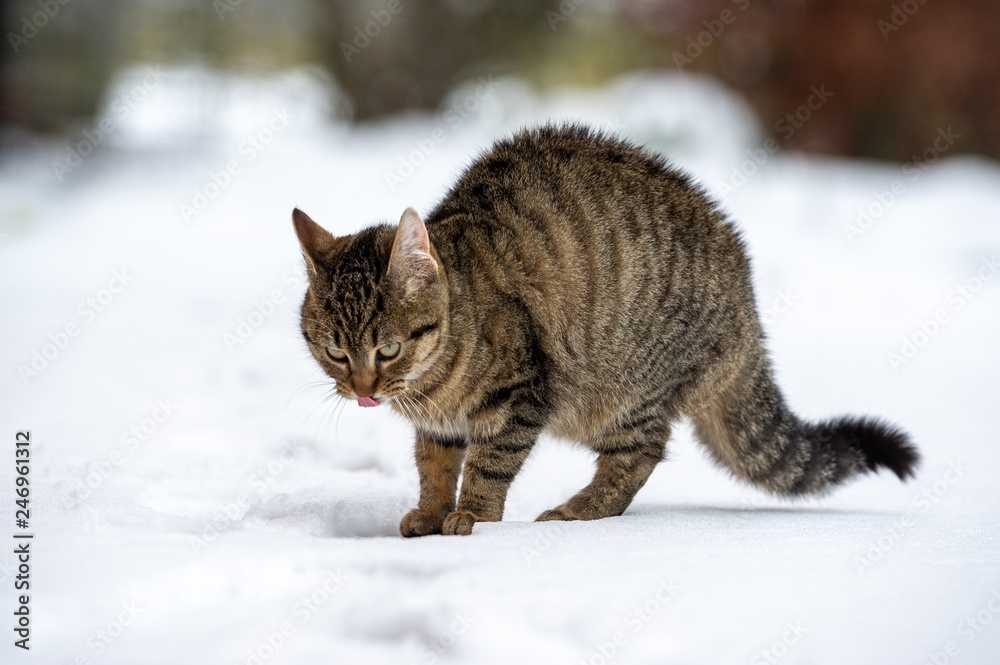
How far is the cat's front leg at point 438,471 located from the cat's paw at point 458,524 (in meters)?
0.19

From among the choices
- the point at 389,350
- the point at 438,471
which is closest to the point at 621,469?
the point at 438,471

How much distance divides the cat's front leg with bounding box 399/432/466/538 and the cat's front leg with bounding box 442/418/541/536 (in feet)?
0.35

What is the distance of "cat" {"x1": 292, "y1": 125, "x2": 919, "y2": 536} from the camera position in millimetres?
2783

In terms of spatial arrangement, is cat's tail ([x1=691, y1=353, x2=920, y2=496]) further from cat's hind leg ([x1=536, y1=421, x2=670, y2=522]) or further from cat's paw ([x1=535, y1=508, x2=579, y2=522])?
cat's paw ([x1=535, y1=508, x2=579, y2=522])

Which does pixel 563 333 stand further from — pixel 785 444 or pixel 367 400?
pixel 785 444

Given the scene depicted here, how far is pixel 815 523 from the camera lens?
2.90m

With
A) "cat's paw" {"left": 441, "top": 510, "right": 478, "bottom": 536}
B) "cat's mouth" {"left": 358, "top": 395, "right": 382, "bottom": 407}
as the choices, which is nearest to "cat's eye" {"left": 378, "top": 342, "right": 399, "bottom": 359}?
"cat's mouth" {"left": 358, "top": 395, "right": 382, "bottom": 407}

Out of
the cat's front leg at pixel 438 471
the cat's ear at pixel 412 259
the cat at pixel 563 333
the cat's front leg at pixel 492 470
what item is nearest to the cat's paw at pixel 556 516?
the cat at pixel 563 333

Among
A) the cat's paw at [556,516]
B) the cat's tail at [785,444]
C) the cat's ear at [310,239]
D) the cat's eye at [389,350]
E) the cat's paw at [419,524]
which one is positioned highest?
the cat's ear at [310,239]

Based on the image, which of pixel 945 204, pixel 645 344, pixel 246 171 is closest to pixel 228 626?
pixel 645 344

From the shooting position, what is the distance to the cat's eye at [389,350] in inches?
108

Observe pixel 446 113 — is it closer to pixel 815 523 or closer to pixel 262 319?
pixel 262 319

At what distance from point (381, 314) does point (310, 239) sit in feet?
1.39

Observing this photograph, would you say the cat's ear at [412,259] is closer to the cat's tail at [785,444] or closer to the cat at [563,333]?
the cat at [563,333]
